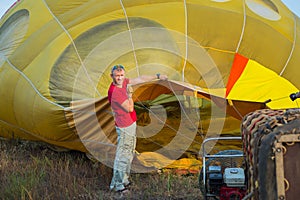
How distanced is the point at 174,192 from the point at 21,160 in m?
1.86

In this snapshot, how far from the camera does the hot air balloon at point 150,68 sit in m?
4.60

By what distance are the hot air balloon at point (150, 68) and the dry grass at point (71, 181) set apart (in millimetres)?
182

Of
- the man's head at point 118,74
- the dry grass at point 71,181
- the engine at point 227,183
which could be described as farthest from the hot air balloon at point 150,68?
the engine at point 227,183

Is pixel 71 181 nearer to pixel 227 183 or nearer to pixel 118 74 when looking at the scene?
pixel 118 74

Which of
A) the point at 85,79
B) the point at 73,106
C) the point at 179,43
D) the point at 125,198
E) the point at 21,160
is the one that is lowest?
the point at 125,198

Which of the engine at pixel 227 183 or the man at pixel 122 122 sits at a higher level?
the man at pixel 122 122

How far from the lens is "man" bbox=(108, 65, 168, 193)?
13.1 ft

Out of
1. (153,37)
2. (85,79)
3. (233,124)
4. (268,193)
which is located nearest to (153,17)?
(153,37)

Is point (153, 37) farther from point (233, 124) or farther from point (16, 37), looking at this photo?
point (16, 37)

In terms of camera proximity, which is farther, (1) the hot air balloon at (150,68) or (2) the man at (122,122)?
(1) the hot air balloon at (150,68)

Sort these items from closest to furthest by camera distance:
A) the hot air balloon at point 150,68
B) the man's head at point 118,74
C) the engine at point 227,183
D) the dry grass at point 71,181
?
the engine at point 227,183 → the dry grass at point 71,181 → the man's head at point 118,74 → the hot air balloon at point 150,68

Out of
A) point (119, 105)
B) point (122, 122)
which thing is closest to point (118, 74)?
point (119, 105)

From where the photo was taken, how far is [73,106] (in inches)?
172

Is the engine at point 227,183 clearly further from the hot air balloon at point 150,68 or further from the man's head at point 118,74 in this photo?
the hot air balloon at point 150,68
